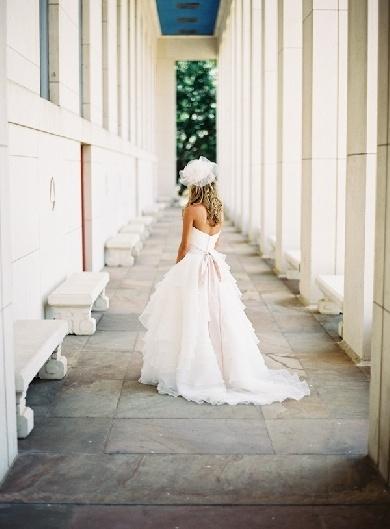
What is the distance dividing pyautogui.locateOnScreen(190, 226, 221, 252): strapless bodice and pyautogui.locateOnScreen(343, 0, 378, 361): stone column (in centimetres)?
171

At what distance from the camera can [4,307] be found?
4613mm

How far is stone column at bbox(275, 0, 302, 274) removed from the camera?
40.8ft

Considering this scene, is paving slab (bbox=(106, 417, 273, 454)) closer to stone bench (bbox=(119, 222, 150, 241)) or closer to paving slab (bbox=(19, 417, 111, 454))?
paving slab (bbox=(19, 417, 111, 454))

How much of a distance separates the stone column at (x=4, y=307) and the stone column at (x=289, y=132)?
27.9 feet

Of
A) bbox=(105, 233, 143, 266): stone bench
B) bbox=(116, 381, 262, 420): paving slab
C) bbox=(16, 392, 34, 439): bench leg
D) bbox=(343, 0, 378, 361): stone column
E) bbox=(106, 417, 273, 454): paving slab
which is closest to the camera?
bbox=(106, 417, 273, 454): paving slab

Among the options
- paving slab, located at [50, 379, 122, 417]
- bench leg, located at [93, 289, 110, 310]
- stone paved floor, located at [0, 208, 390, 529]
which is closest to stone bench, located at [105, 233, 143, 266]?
bench leg, located at [93, 289, 110, 310]

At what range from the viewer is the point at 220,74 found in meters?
35.5

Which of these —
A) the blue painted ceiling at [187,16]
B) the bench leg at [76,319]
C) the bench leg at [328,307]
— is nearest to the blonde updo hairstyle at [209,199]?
the bench leg at [76,319]

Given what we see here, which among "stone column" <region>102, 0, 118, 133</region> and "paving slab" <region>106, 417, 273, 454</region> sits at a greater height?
"stone column" <region>102, 0, 118, 133</region>

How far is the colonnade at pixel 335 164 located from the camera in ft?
15.8

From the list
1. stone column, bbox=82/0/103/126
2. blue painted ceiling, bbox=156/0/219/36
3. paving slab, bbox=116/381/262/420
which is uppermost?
blue painted ceiling, bbox=156/0/219/36

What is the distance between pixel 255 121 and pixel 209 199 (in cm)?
1289

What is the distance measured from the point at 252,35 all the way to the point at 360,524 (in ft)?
52.4

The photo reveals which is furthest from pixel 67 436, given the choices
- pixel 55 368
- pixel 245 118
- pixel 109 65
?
pixel 245 118
